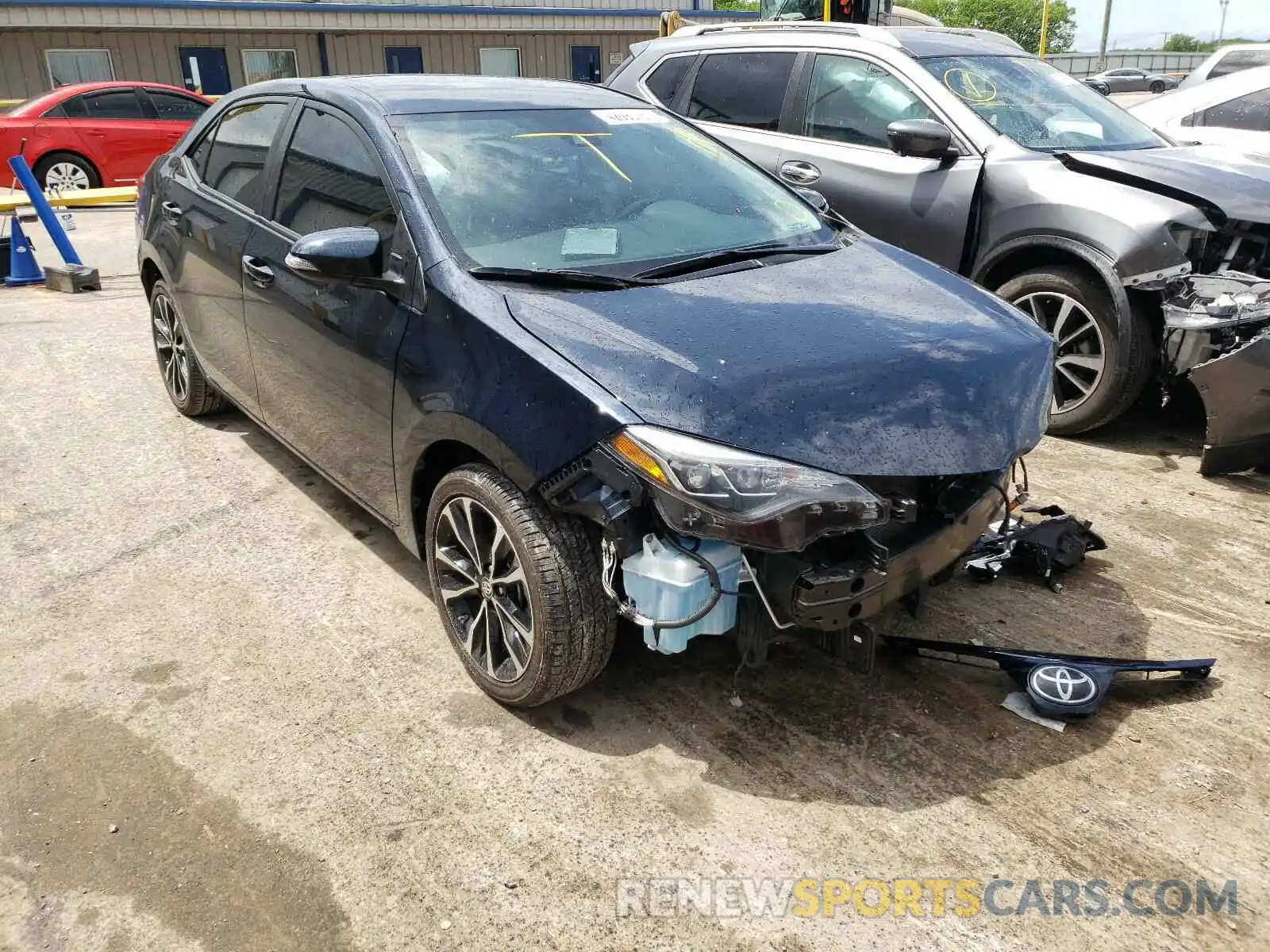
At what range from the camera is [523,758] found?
2.85 m

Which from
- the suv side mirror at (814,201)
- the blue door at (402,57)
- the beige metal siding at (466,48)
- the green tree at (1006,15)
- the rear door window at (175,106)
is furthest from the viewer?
the green tree at (1006,15)

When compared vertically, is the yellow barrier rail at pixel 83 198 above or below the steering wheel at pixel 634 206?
below

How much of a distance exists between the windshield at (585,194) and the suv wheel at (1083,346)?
5.94ft

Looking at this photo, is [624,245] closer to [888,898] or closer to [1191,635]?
[888,898]

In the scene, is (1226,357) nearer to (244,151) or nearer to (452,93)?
(452,93)

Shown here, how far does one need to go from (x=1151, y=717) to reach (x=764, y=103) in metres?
4.54

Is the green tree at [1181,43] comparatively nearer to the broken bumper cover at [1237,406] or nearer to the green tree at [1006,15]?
the green tree at [1006,15]

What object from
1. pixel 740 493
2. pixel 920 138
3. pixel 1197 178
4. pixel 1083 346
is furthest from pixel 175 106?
pixel 740 493

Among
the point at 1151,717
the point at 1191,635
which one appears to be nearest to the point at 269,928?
the point at 1151,717

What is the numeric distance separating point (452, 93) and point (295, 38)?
24.7 meters

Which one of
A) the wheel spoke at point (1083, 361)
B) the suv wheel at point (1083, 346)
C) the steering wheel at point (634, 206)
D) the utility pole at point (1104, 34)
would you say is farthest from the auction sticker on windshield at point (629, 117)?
the utility pole at point (1104, 34)

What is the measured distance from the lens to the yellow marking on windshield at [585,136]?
139 inches

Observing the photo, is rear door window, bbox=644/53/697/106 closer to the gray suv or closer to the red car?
the gray suv

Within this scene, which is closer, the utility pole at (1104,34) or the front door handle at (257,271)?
the front door handle at (257,271)
